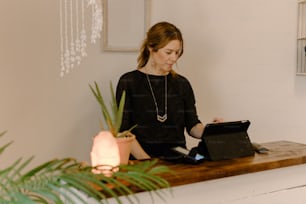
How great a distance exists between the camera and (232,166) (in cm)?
163

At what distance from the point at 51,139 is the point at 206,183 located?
1097 mm

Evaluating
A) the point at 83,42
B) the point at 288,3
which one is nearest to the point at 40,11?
the point at 83,42

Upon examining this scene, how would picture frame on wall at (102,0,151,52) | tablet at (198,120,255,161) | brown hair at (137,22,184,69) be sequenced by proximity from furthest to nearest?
1. picture frame on wall at (102,0,151,52)
2. brown hair at (137,22,184,69)
3. tablet at (198,120,255,161)

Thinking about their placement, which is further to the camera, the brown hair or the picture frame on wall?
the picture frame on wall

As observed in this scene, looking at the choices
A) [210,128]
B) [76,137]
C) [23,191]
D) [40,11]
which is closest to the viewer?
[23,191]

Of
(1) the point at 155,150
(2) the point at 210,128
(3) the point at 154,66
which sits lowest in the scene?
(1) the point at 155,150

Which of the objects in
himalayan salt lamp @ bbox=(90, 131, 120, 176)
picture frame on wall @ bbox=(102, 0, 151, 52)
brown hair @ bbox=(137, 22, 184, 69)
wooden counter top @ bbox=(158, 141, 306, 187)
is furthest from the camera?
picture frame on wall @ bbox=(102, 0, 151, 52)

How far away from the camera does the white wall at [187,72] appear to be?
2.18 metres

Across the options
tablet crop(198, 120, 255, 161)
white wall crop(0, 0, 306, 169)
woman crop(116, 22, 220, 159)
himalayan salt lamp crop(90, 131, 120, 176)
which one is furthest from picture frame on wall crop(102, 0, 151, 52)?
himalayan salt lamp crop(90, 131, 120, 176)

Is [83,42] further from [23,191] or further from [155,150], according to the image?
[23,191]

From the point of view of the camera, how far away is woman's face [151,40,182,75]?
85.8 inches

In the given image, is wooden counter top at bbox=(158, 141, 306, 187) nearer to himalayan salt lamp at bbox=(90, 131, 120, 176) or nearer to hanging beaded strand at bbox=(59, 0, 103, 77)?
himalayan salt lamp at bbox=(90, 131, 120, 176)

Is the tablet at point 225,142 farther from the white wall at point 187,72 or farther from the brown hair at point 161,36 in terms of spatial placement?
the white wall at point 187,72

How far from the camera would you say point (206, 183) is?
159 centimetres
